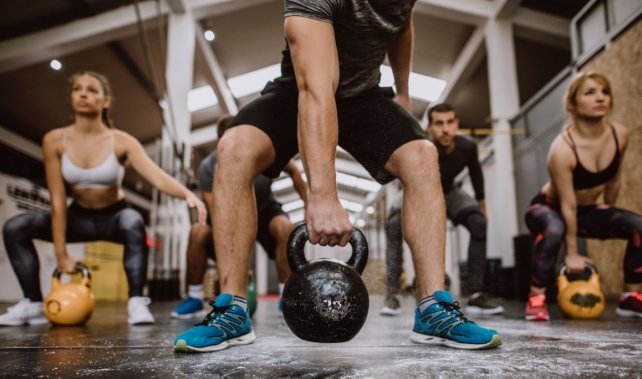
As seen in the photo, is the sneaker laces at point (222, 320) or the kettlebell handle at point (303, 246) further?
the sneaker laces at point (222, 320)

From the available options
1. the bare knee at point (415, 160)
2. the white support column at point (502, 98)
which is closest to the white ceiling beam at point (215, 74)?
the white support column at point (502, 98)

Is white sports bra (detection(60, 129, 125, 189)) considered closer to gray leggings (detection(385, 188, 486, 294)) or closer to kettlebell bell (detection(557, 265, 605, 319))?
gray leggings (detection(385, 188, 486, 294))

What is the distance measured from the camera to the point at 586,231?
2508 millimetres

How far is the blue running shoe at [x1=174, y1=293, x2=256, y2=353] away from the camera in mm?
1183

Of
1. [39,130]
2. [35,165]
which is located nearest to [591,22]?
[39,130]

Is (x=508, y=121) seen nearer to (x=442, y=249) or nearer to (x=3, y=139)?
(x=442, y=249)

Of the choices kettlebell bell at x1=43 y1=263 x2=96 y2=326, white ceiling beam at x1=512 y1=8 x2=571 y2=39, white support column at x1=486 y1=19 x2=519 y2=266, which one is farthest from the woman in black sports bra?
Answer: white ceiling beam at x1=512 y1=8 x2=571 y2=39

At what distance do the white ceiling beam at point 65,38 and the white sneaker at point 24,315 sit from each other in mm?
4005

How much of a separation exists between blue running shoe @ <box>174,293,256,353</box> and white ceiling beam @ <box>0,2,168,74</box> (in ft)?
16.7

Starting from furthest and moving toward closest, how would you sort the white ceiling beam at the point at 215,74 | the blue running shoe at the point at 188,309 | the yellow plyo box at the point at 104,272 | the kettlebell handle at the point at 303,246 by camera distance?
the yellow plyo box at the point at 104,272 < the white ceiling beam at the point at 215,74 < the blue running shoe at the point at 188,309 < the kettlebell handle at the point at 303,246

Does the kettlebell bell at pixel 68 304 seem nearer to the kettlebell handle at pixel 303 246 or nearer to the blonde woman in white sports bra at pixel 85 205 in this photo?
the blonde woman in white sports bra at pixel 85 205

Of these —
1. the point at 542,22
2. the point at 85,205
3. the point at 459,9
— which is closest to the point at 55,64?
the point at 85,205

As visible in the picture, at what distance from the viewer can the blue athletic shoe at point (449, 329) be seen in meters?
1.21

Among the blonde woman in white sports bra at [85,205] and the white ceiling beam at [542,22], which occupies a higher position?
the white ceiling beam at [542,22]
